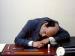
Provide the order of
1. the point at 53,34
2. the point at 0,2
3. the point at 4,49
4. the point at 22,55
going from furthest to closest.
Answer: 1. the point at 0,2
2. the point at 53,34
3. the point at 4,49
4. the point at 22,55

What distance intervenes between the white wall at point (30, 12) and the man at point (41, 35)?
0.40m

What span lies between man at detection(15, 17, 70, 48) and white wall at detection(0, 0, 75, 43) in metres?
0.40

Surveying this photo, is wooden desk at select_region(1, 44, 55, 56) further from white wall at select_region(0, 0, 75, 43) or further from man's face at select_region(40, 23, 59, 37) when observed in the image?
white wall at select_region(0, 0, 75, 43)

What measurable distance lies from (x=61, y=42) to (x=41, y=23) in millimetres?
340

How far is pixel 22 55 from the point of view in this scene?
2.04 m

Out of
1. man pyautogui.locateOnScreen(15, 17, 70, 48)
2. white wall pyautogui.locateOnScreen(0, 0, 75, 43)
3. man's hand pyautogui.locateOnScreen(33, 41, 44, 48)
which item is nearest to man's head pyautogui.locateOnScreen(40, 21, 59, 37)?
man pyautogui.locateOnScreen(15, 17, 70, 48)

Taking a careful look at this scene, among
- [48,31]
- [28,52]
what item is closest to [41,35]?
[48,31]

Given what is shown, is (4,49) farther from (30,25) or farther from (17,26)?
(17,26)

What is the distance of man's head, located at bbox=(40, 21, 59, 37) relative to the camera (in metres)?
2.27

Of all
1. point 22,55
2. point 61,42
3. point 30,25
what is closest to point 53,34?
point 61,42

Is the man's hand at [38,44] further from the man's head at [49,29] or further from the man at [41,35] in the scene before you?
the man's head at [49,29]

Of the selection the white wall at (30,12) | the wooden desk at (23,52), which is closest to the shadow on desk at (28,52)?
the wooden desk at (23,52)

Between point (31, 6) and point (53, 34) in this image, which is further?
point (31, 6)

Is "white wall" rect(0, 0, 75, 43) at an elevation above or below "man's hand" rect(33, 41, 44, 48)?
above
